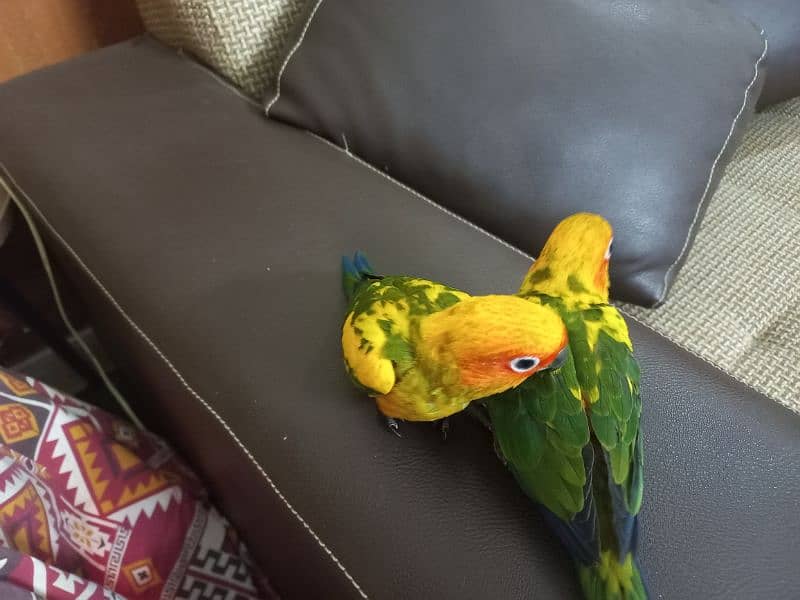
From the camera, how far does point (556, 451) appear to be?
453 mm

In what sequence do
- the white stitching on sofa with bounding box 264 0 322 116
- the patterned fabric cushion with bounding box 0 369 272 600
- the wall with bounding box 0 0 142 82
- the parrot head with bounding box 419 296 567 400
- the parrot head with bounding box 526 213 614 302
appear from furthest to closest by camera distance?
the wall with bounding box 0 0 142 82 → the white stitching on sofa with bounding box 264 0 322 116 → the patterned fabric cushion with bounding box 0 369 272 600 → the parrot head with bounding box 526 213 614 302 → the parrot head with bounding box 419 296 567 400

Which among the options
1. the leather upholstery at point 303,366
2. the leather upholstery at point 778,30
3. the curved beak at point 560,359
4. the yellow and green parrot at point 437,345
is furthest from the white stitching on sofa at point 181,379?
the leather upholstery at point 778,30

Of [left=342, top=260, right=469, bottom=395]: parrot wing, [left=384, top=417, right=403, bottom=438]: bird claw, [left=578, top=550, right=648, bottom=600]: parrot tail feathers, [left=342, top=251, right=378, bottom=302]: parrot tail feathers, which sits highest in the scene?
[left=342, top=260, right=469, bottom=395]: parrot wing

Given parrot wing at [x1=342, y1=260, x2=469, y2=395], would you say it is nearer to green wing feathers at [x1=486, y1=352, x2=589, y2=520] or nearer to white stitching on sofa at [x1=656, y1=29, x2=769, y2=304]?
green wing feathers at [x1=486, y1=352, x2=589, y2=520]

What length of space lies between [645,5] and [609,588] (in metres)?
0.66

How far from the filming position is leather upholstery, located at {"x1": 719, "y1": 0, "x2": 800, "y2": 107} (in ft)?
2.96

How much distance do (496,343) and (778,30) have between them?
796mm

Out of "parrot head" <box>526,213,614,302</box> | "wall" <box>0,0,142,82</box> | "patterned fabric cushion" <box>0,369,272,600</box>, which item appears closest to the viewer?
"parrot head" <box>526,213,614,302</box>

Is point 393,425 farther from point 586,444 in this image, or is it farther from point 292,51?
point 292,51

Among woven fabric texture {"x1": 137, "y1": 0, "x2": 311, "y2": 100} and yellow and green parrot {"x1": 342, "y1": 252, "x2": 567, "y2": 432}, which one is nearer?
yellow and green parrot {"x1": 342, "y1": 252, "x2": 567, "y2": 432}

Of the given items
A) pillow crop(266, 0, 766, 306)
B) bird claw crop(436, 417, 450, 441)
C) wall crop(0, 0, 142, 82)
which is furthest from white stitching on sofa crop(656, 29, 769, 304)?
wall crop(0, 0, 142, 82)

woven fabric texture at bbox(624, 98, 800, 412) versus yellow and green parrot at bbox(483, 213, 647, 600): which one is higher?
yellow and green parrot at bbox(483, 213, 647, 600)

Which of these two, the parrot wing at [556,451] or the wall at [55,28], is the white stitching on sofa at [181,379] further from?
the wall at [55,28]

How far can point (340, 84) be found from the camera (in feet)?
2.60
